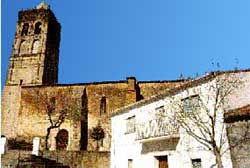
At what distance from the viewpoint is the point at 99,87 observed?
3747cm

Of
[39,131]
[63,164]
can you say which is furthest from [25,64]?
[63,164]

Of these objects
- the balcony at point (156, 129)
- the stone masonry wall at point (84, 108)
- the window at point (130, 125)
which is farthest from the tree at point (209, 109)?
the stone masonry wall at point (84, 108)

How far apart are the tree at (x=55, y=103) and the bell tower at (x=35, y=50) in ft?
17.9

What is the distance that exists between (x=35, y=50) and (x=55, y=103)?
503 inches

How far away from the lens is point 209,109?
57.0 ft

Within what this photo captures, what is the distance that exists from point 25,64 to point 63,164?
26.0 metres

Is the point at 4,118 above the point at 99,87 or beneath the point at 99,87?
beneath

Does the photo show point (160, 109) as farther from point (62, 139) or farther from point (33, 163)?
point (62, 139)

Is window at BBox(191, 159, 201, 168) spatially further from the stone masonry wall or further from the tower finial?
the tower finial

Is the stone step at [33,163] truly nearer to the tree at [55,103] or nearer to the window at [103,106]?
the tree at [55,103]

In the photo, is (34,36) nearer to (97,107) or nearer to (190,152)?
(97,107)

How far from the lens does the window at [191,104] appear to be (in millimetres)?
18169

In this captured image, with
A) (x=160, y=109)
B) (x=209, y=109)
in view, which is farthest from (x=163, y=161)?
(x=209, y=109)

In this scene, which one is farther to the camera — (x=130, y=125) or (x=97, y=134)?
(x=97, y=134)
